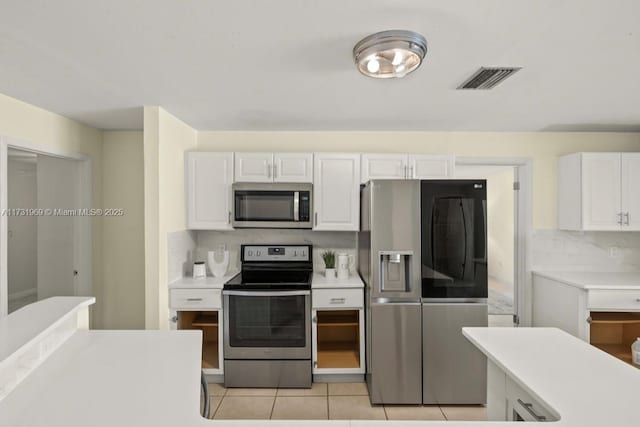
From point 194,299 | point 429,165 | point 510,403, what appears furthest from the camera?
point 429,165

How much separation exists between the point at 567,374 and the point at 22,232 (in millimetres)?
3533

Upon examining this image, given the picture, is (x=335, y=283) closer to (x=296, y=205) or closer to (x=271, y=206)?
(x=296, y=205)

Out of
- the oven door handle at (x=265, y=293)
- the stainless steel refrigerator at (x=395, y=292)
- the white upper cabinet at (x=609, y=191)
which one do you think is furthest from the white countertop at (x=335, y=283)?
the white upper cabinet at (x=609, y=191)

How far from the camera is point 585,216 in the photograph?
125 inches


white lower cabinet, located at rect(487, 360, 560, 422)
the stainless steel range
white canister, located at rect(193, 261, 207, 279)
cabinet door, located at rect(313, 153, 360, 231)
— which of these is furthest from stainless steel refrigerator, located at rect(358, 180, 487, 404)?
white canister, located at rect(193, 261, 207, 279)

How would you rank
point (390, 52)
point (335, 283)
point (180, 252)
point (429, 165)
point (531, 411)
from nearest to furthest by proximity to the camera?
point (531, 411) < point (390, 52) < point (335, 283) < point (180, 252) < point (429, 165)

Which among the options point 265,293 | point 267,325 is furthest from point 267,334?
point 265,293

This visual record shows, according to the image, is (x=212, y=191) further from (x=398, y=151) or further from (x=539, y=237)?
(x=539, y=237)

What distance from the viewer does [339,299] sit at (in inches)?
116

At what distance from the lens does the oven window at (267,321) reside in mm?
2904

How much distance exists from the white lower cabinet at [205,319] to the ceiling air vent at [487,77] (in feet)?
7.74

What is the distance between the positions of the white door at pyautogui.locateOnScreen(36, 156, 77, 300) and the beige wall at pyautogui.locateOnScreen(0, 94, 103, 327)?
0.55 feet

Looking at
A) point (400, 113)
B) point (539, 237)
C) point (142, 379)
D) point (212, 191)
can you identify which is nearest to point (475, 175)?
point (539, 237)

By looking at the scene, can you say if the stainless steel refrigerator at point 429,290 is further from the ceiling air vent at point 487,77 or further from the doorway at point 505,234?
the doorway at point 505,234
